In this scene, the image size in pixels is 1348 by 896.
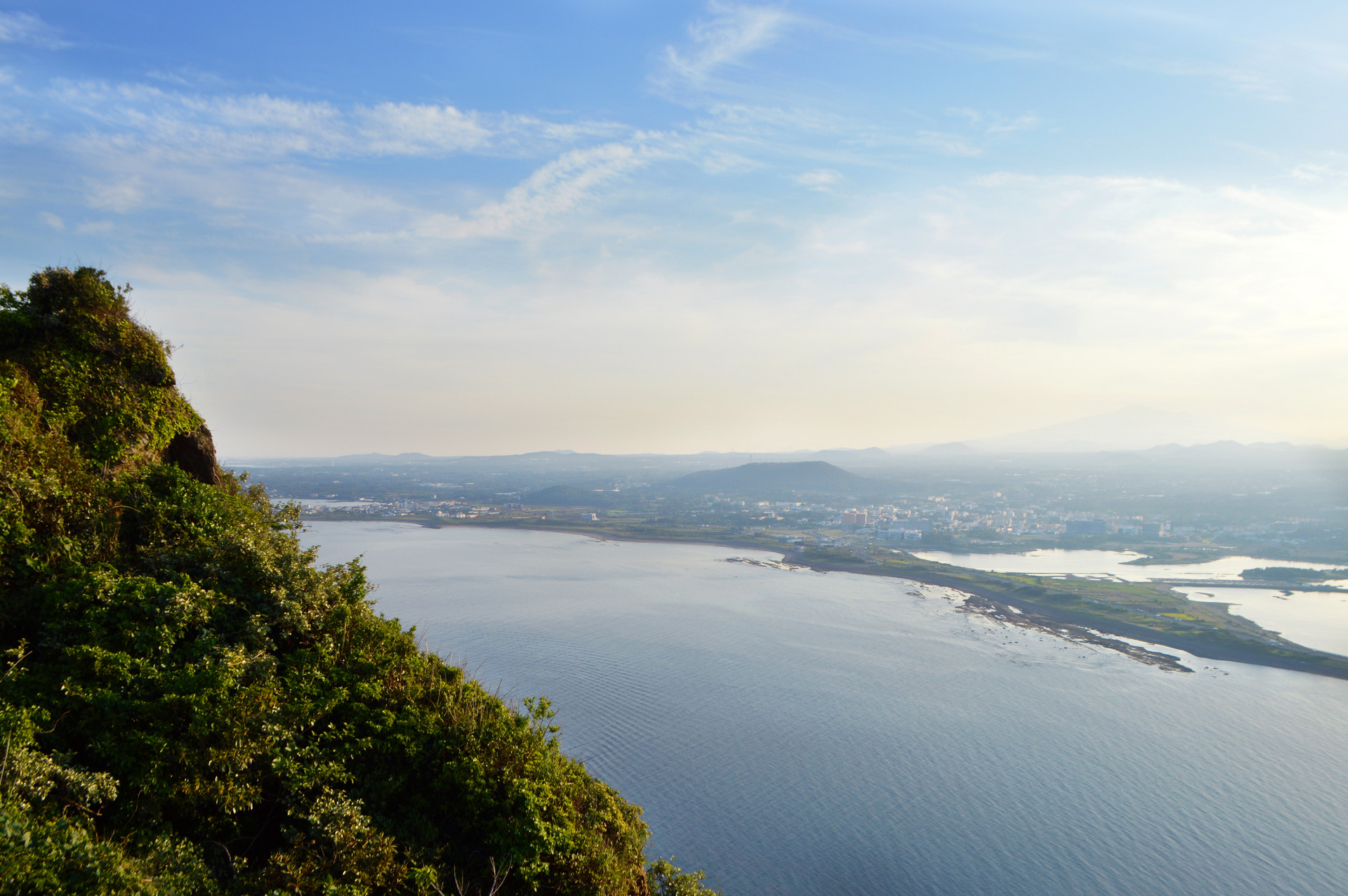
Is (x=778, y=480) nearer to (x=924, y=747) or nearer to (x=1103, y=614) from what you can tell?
(x=1103, y=614)

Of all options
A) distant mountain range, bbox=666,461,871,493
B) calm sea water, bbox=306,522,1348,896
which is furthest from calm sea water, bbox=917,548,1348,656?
distant mountain range, bbox=666,461,871,493

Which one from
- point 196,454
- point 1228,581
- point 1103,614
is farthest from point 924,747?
point 1228,581

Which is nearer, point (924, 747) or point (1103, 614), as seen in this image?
point (924, 747)

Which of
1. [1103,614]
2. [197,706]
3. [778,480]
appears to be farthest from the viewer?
[778,480]

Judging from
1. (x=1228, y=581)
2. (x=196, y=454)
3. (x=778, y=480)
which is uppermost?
(x=196, y=454)

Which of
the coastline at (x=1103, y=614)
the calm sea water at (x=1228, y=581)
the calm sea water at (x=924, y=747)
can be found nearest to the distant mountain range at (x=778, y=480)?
the calm sea water at (x=1228, y=581)

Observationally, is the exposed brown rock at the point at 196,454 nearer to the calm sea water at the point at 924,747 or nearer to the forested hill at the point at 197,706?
the forested hill at the point at 197,706

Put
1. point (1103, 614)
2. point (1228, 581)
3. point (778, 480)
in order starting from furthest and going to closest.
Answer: point (778, 480) < point (1228, 581) < point (1103, 614)
